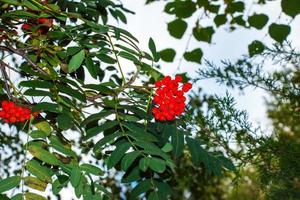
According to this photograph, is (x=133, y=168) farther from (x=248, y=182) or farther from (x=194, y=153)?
(x=248, y=182)

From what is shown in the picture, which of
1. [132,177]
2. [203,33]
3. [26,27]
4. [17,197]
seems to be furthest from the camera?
[203,33]

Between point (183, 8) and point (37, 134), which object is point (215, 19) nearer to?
point (183, 8)

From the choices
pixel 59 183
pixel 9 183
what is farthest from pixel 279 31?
pixel 9 183

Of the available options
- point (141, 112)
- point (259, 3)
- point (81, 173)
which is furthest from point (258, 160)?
point (259, 3)

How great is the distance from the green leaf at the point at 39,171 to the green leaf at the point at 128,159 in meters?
0.21

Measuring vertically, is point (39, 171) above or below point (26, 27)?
below

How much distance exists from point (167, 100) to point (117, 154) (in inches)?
12.0

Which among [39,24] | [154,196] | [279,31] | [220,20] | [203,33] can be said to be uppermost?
[220,20]

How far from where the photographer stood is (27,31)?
80.1 inches

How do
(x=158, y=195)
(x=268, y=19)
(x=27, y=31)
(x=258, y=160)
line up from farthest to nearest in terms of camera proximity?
(x=268, y=19) < (x=258, y=160) < (x=27, y=31) < (x=158, y=195)

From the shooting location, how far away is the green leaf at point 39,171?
4.58ft

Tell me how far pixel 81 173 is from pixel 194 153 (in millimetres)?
411

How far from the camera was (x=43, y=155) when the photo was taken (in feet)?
4.73

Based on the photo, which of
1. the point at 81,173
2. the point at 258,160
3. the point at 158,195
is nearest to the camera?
the point at 81,173
